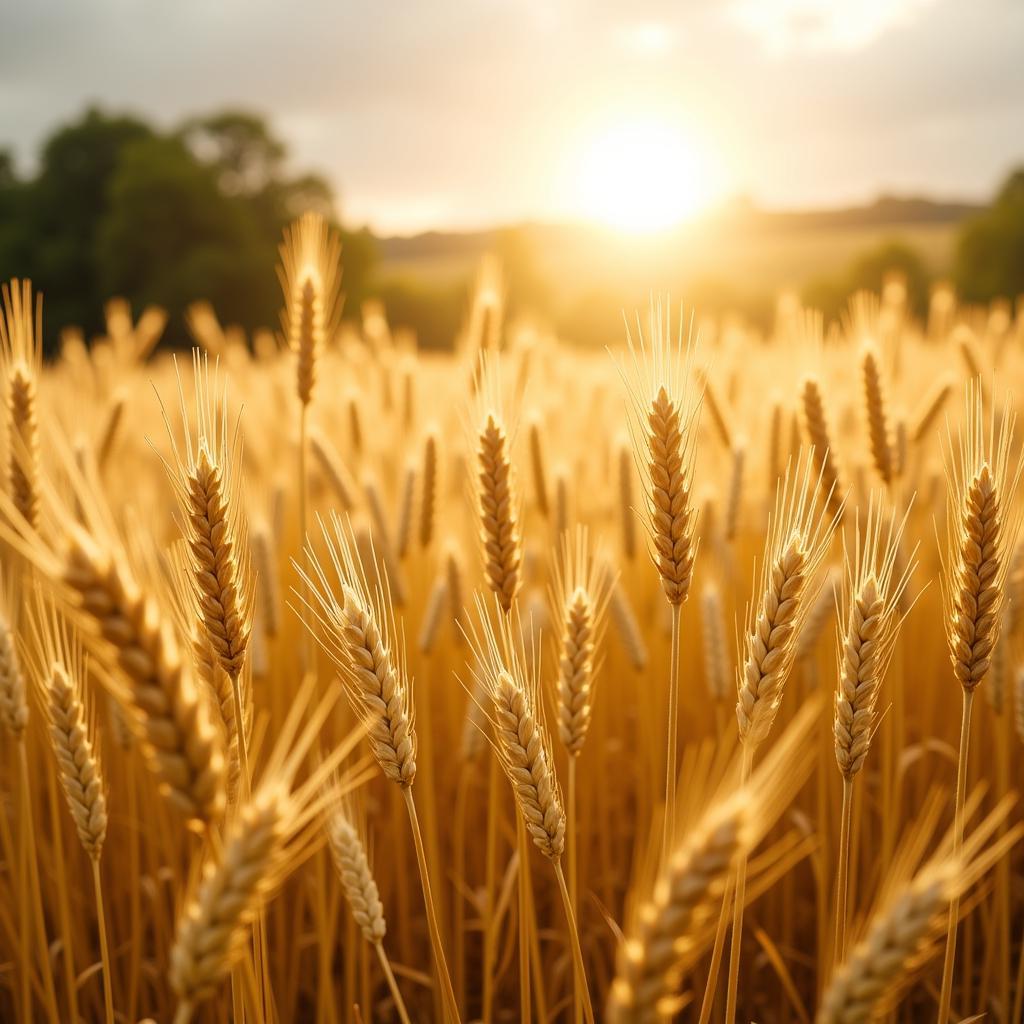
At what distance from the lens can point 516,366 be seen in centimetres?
320

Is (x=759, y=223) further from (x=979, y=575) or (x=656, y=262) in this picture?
(x=979, y=575)

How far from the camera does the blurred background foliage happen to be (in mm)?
30828

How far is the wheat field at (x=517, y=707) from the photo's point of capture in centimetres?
93

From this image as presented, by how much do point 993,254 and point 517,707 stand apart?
40131 millimetres

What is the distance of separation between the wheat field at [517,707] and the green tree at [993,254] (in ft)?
113

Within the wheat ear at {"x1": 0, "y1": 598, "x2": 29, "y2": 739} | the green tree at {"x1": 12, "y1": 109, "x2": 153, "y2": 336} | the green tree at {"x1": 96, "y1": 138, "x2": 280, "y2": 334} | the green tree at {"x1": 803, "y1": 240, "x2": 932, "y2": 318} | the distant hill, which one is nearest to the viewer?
the wheat ear at {"x1": 0, "y1": 598, "x2": 29, "y2": 739}

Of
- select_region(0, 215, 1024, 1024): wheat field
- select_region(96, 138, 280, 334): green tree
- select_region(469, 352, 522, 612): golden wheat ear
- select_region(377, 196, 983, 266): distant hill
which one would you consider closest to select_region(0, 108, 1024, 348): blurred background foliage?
select_region(96, 138, 280, 334): green tree

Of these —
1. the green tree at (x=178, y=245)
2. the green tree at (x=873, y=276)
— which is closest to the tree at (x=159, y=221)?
the green tree at (x=178, y=245)

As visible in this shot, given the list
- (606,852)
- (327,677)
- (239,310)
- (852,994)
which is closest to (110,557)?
(852,994)

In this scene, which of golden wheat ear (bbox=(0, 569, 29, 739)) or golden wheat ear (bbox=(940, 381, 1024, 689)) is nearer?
golden wheat ear (bbox=(940, 381, 1024, 689))

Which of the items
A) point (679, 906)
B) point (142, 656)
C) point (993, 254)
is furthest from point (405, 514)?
point (993, 254)

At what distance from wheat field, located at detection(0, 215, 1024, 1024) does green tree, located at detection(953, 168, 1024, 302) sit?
3457 centimetres

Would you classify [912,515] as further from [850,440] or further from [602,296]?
[602,296]

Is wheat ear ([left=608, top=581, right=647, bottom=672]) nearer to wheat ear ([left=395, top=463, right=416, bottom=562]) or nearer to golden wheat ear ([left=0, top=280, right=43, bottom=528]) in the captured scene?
wheat ear ([left=395, top=463, right=416, bottom=562])
